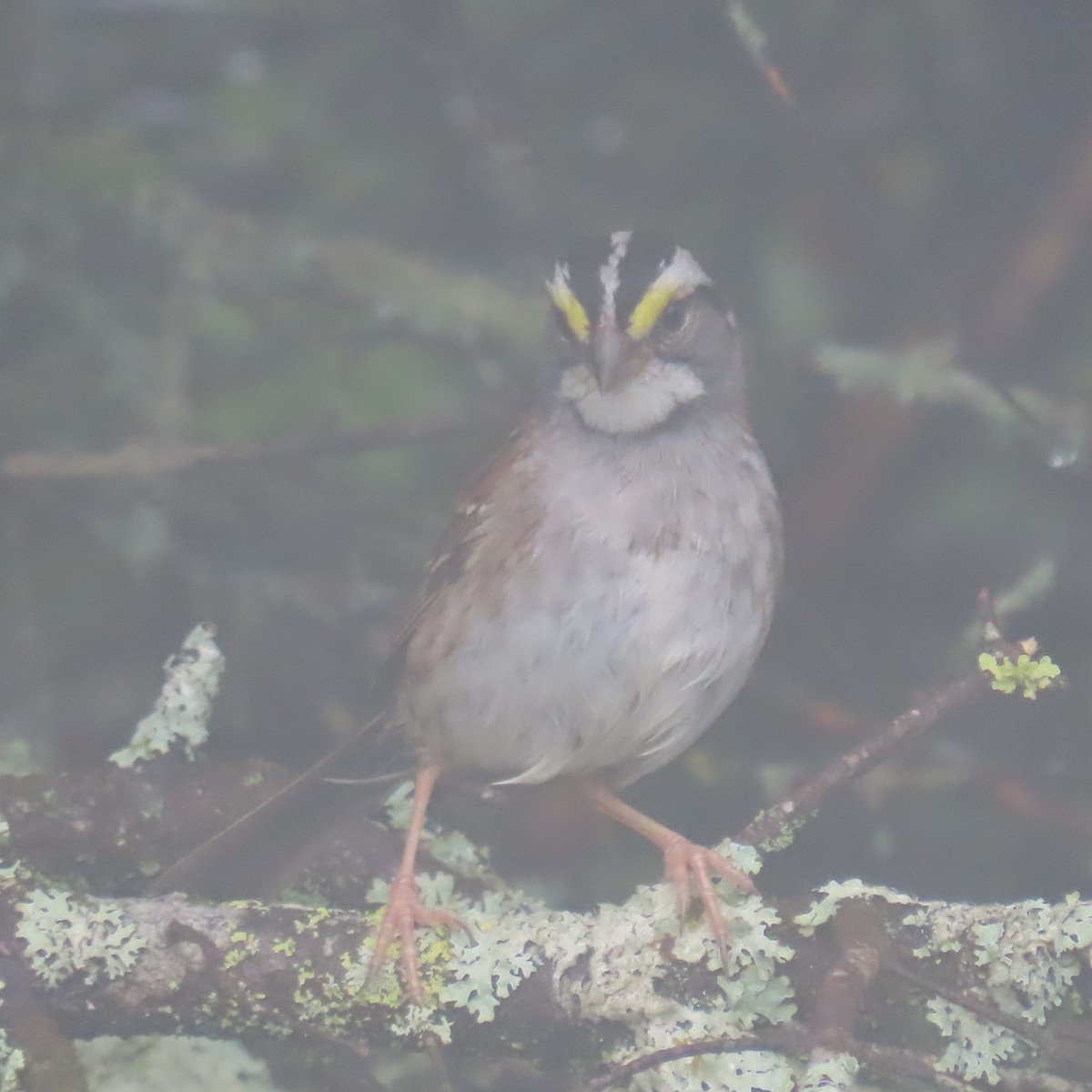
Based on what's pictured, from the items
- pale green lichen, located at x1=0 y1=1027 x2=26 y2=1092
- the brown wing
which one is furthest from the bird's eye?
pale green lichen, located at x1=0 y1=1027 x2=26 y2=1092

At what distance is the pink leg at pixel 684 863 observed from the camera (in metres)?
1.24

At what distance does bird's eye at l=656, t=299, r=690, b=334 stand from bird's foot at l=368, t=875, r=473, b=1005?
0.55 metres

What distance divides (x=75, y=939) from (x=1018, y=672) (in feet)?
2.51

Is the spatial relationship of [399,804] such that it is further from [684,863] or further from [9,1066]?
[9,1066]

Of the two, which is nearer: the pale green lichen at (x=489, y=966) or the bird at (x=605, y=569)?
the pale green lichen at (x=489, y=966)

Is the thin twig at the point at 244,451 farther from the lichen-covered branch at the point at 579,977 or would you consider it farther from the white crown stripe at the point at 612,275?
the lichen-covered branch at the point at 579,977

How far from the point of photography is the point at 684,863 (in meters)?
1.40

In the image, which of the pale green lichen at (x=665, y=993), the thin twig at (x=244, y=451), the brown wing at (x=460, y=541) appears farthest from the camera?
the thin twig at (x=244, y=451)

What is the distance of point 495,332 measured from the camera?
1.71 m

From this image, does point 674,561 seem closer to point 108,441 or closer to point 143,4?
point 108,441

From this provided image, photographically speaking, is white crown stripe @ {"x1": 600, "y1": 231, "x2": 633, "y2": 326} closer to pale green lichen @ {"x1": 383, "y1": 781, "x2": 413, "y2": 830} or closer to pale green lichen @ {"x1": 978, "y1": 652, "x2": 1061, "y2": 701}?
pale green lichen @ {"x1": 978, "y1": 652, "x2": 1061, "y2": 701}

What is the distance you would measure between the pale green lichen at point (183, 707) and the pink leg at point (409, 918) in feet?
0.75

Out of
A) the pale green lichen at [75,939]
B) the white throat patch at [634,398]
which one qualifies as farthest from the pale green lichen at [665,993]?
the white throat patch at [634,398]

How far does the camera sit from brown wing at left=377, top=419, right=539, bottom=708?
1.48 meters
